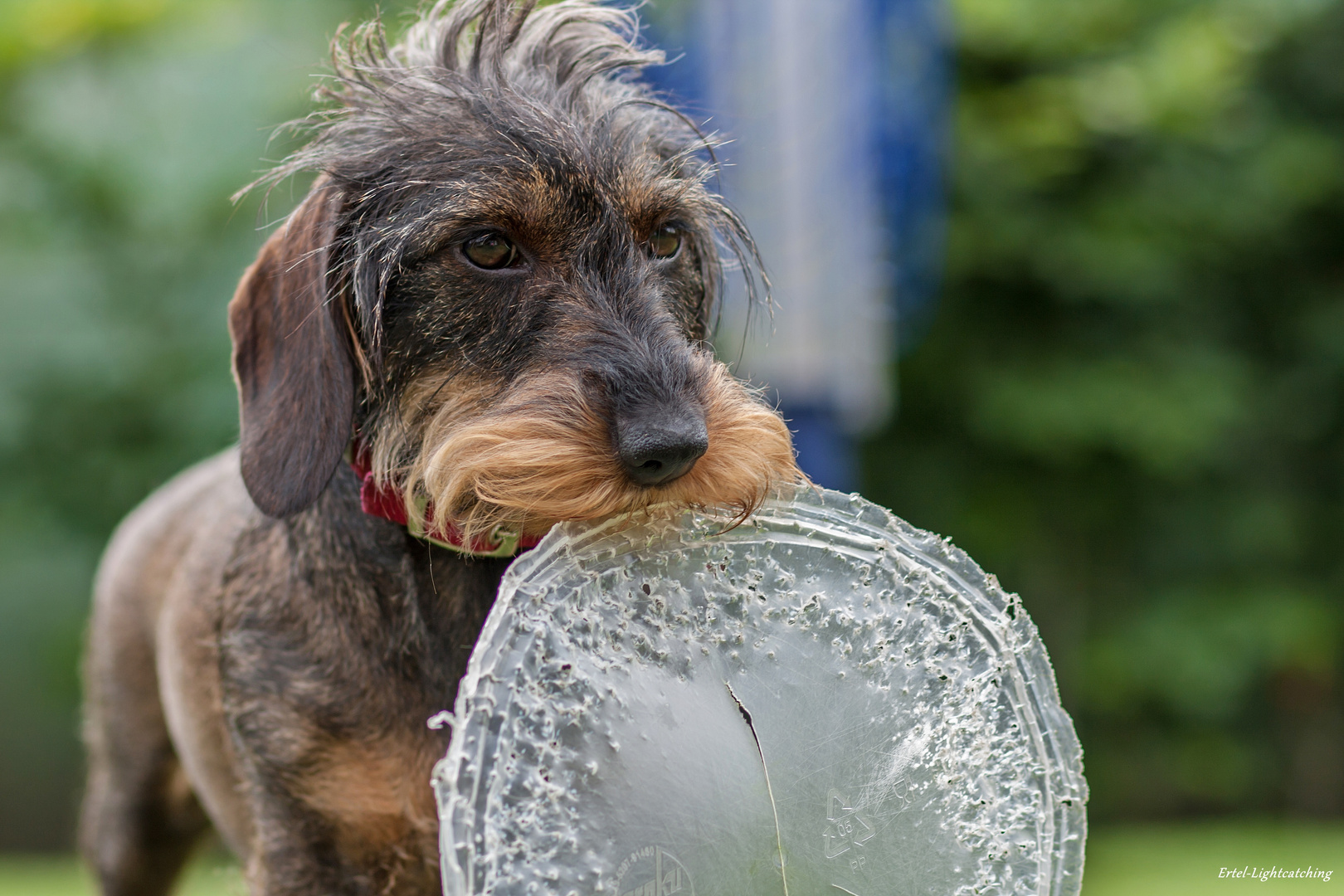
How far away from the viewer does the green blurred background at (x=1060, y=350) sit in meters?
8.08

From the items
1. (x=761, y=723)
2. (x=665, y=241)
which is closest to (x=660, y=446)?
(x=761, y=723)

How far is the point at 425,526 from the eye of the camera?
2451 millimetres

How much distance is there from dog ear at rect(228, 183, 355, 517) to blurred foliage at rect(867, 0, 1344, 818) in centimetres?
641

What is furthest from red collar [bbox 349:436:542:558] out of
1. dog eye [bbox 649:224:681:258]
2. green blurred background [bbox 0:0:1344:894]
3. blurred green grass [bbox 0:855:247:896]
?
green blurred background [bbox 0:0:1344:894]

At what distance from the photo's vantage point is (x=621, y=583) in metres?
2.16

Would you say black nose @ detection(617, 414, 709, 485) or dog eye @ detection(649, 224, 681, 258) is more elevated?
A: dog eye @ detection(649, 224, 681, 258)

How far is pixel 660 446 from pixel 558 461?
6.7 inches

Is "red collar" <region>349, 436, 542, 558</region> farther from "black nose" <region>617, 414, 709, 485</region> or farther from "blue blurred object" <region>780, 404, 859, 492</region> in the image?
"blue blurred object" <region>780, 404, 859, 492</region>

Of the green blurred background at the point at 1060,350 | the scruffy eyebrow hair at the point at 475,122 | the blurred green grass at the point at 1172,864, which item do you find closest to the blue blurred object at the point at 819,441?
the blurred green grass at the point at 1172,864

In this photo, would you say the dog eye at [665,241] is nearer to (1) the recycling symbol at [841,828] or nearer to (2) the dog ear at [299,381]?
(2) the dog ear at [299,381]

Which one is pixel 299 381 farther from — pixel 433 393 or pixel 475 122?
pixel 475 122

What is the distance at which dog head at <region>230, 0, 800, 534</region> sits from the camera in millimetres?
2156

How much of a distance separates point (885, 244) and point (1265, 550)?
5.40 m

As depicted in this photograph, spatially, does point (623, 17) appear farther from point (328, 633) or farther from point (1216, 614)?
point (1216, 614)
